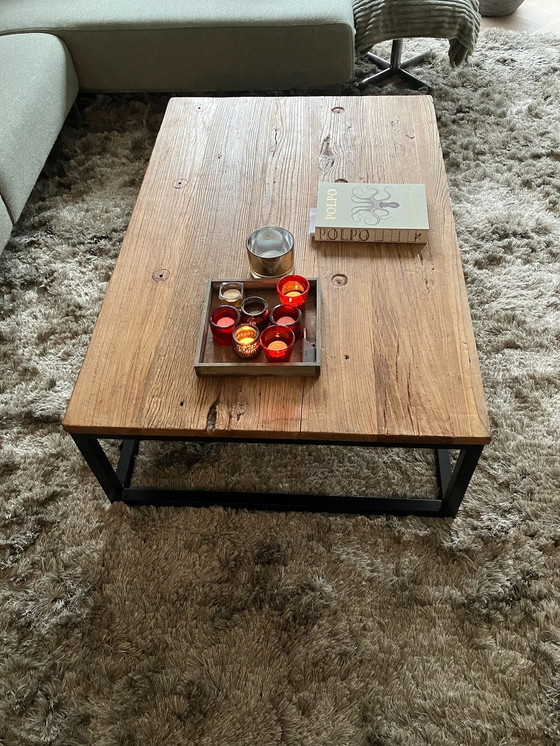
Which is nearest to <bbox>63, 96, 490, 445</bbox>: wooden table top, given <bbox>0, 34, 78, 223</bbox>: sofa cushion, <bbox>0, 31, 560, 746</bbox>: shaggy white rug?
<bbox>0, 31, 560, 746</bbox>: shaggy white rug

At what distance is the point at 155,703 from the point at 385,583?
500 millimetres

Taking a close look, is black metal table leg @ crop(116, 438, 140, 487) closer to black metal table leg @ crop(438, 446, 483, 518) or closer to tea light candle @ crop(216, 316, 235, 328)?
tea light candle @ crop(216, 316, 235, 328)

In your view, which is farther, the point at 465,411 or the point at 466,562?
the point at 466,562

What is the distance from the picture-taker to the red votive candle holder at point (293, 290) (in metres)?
1.12

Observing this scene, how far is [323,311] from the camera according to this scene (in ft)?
3.73

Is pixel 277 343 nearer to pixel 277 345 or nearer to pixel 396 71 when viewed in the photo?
pixel 277 345

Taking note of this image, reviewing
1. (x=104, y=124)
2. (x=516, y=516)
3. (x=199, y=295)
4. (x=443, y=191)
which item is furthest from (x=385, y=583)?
(x=104, y=124)

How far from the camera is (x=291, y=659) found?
1.10 m

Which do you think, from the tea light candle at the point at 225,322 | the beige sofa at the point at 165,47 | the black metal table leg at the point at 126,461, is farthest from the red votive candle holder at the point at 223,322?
the beige sofa at the point at 165,47

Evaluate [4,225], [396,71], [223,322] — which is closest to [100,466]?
[223,322]

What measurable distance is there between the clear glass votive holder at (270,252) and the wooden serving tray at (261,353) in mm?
34

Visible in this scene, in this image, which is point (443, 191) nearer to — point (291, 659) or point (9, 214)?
point (291, 659)

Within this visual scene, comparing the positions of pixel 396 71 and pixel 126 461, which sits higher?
pixel 396 71

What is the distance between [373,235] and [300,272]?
18 centimetres
